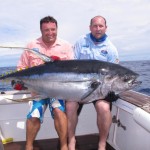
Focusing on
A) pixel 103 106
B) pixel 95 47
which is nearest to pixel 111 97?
pixel 103 106

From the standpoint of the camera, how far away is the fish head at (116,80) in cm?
318

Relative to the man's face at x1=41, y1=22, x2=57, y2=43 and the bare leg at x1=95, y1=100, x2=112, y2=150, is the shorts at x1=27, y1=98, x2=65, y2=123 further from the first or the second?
the man's face at x1=41, y1=22, x2=57, y2=43

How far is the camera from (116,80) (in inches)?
126

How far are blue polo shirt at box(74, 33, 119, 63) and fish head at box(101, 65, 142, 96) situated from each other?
0.68m

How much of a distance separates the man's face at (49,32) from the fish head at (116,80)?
→ 3.09 feet

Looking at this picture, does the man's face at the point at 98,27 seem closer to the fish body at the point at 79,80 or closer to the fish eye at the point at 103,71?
the fish body at the point at 79,80

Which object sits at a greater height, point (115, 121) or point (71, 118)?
point (71, 118)

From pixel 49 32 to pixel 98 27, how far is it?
0.69 metres

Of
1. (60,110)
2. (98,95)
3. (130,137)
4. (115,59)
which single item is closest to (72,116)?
(60,110)

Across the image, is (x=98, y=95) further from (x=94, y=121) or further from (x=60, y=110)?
(x=94, y=121)

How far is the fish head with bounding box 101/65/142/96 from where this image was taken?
125 inches

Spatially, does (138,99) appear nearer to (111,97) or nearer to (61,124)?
(111,97)

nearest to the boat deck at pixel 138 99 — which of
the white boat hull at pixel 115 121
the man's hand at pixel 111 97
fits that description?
the white boat hull at pixel 115 121

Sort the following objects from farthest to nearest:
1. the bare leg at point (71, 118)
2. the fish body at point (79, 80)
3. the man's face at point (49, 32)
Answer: the man's face at point (49, 32)
the bare leg at point (71, 118)
the fish body at point (79, 80)
